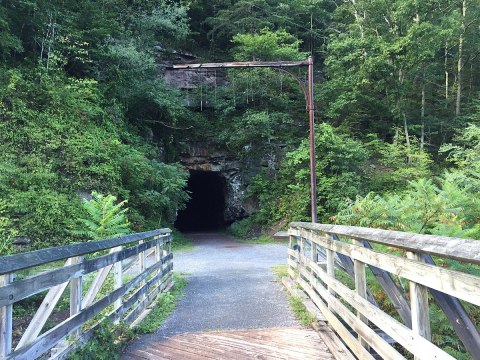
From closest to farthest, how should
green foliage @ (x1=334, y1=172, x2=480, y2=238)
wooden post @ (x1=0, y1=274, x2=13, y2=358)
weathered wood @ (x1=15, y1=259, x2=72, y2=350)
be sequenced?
wooden post @ (x1=0, y1=274, x2=13, y2=358) < weathered wood @ (x1=15, y1=259, x2=72, y2=350) < green foliage @ (x1=334, y1=172, x2=480, y2=238)

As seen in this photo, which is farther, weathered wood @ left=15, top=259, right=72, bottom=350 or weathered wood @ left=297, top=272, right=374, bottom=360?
weathered wood @ left=297, top=272, right=374, bottom=360

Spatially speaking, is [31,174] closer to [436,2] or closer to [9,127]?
[9,127]

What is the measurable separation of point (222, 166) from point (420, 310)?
19300 millimetres

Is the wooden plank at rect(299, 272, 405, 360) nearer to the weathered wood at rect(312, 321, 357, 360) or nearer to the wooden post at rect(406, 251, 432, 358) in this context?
the weathered wood at rect(312, 321, 357, 360)

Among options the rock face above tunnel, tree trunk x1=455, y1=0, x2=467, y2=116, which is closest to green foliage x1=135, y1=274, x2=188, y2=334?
the rock face above tunnel

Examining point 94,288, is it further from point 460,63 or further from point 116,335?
point 460,63

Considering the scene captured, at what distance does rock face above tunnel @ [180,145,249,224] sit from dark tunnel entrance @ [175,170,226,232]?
6.58 meters

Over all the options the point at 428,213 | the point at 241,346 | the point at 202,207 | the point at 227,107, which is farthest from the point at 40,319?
the point at 202,207

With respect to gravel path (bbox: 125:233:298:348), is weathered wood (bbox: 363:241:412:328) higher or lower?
higher

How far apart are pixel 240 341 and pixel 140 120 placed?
50.3 ft

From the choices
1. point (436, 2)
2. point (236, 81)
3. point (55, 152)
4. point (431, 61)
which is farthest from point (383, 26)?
point (55, 152)

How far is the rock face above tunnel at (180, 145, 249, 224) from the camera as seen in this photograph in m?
21.0

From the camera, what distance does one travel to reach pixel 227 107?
2030 cm

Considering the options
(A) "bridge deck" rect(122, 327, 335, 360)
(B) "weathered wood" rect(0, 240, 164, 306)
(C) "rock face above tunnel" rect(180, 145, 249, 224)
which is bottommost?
(A) "bridge deck" rect(122, 327, 335, 360)
